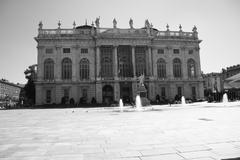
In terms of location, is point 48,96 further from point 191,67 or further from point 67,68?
point 191,67

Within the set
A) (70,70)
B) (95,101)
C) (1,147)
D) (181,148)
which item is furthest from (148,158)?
(70,70)

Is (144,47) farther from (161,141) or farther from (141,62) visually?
(161,141)

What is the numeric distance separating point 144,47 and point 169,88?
40.4 ft

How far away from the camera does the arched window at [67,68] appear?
52688mm

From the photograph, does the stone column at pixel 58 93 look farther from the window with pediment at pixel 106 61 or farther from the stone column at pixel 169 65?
the stone column at pixel 169 65

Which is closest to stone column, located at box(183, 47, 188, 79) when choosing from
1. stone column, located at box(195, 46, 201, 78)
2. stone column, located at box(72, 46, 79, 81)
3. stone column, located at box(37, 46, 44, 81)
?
stone column, located at box(195, 46, 201, 78)

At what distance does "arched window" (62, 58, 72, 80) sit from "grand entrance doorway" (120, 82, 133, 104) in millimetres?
12936

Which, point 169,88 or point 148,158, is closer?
point 148,158

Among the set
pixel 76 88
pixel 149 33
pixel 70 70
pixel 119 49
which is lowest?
pixel 76 88

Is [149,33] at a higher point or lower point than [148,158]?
higher

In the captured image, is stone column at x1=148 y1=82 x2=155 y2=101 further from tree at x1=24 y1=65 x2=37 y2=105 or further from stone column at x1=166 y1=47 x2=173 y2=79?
tree at x1=24 y1=65 x2=37 y2=105

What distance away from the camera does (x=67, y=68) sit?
5291cm

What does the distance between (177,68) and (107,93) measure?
65.0ft

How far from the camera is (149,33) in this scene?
179 feet
